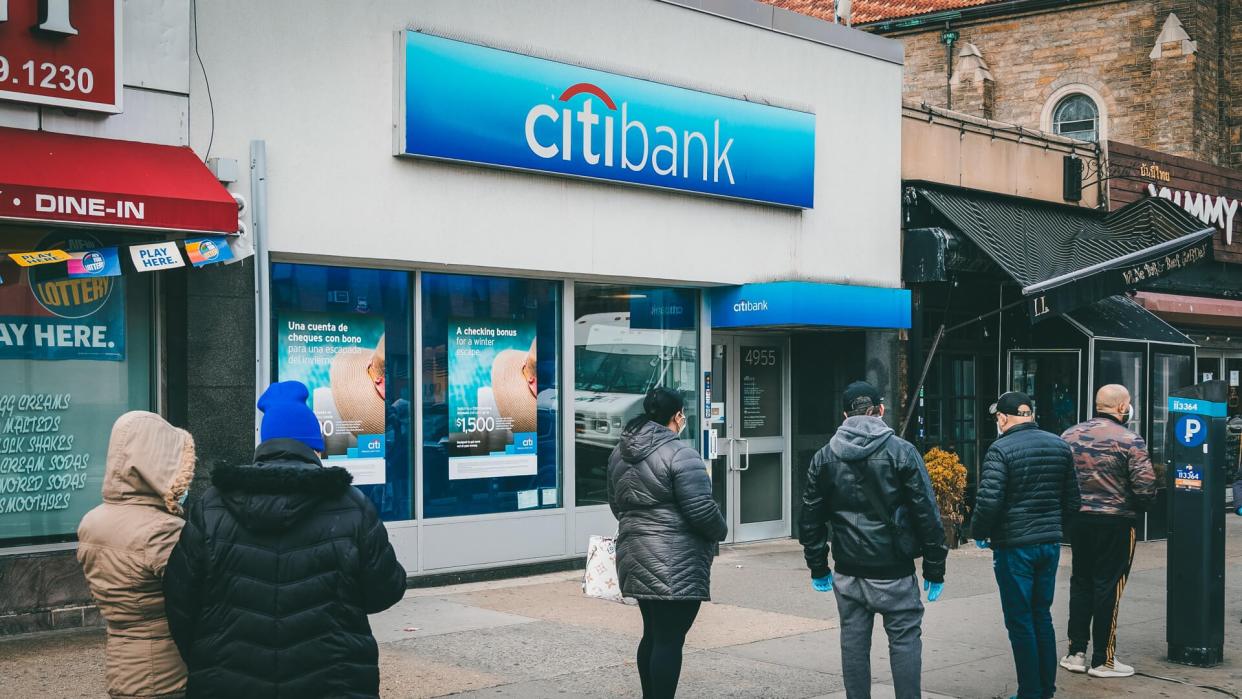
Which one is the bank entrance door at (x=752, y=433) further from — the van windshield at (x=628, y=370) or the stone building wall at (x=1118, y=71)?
the stone building wall at (x=1118, y=71)

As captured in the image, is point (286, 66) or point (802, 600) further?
point (802, 600)

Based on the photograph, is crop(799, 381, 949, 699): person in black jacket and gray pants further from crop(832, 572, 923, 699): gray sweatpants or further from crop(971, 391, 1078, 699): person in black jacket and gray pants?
crop(971, 391, 1078, 699): person in black jacket and gray pants

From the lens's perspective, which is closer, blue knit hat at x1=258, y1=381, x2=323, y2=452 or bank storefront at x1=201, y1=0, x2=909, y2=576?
blue knit hat at x1=258, y1=381, x2=323, y2=452

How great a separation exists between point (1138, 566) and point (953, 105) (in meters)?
14.0

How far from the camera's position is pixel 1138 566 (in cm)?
1244

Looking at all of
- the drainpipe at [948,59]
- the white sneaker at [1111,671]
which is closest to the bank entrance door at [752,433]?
the white sneaker at [1111,671]

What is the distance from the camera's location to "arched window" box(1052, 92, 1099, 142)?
23484 millimetres

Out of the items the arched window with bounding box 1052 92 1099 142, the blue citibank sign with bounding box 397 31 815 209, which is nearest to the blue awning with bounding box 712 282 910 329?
the blue citibank sign with bounding box 397 31 815 209

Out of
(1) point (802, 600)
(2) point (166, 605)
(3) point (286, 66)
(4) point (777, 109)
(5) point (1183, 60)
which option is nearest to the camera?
(2) point (166, 605)

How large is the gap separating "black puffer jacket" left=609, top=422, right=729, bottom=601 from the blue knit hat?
7.88ft

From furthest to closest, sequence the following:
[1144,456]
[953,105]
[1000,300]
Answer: [953,105], [1000,300], [1144,456]

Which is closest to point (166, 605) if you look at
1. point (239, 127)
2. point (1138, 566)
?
point (239, 127)

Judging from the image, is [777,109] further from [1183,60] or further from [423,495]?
[1183,60]

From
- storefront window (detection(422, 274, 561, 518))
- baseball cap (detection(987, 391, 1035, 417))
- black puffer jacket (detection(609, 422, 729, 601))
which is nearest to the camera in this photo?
black puffer jacket (detection(609, 422, 729, 601))
